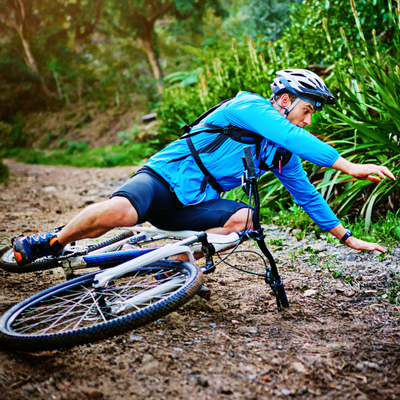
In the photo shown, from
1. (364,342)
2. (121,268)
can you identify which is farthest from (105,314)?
(364,342)

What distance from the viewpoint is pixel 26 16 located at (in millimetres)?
22188

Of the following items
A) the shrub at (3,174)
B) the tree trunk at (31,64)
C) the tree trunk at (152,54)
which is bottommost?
the shrub at (3,174)

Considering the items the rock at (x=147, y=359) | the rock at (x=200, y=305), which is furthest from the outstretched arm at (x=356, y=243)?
the rock at (x=147, y=359)

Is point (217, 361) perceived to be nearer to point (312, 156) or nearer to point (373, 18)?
point (312, 156)

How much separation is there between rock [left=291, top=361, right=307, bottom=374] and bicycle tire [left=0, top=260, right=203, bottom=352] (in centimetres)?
59

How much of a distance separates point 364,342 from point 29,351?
1.71 m

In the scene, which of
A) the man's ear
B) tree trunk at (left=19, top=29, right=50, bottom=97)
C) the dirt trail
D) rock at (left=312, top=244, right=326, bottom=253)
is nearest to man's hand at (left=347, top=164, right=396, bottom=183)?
the man's ear

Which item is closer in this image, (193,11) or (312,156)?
(312,156)

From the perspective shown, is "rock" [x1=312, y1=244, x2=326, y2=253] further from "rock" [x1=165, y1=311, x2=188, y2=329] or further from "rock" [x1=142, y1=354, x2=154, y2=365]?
"rock" [x1=142, y1=354, x2=154, y2=365]

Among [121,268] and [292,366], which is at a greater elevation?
[121,268]

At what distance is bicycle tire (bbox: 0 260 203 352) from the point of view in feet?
5.93

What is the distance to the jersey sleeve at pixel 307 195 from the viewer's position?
2648 mm

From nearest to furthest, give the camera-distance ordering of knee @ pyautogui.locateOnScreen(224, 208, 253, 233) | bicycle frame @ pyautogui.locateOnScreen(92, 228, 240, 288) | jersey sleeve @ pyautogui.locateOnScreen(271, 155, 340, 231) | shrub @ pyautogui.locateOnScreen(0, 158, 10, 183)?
1. bicycle frame @ pyautogui.locateOnScreen(92, 228, 240, 288)
2. knee @ pyautogui.locateOnScreen(224, 208, 253, 233)
3. jersey sleeve @ pyautogui.locateOnScreen(271, 155, 340, 231)
4. shrub @ pyautogui.locateOnScreen(0, 158, 10, 183)

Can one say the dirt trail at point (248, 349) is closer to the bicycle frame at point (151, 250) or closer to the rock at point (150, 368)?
the rock at point (150, 368)
